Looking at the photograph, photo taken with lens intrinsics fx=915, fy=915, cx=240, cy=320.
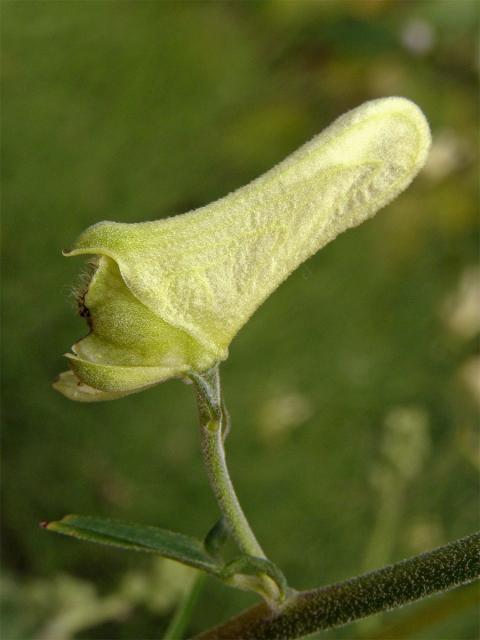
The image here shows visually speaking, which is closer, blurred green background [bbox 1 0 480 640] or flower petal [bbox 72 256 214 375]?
flower petal [bbox 72 256 214 375]

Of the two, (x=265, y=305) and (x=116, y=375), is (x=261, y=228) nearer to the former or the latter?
(x=116, y=375)

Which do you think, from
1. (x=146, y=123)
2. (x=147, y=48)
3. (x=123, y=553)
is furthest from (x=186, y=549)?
(x=147, y=48)

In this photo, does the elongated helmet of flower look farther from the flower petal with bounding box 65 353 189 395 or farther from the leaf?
the leaf

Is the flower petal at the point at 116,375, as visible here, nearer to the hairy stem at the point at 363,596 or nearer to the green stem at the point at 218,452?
the green stem at the point at 218,452

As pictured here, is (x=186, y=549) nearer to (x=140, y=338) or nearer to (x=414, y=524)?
(x=140, y=338)

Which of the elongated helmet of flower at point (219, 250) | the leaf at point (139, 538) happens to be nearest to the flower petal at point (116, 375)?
the elongated helmet of flower at point (219, 250)

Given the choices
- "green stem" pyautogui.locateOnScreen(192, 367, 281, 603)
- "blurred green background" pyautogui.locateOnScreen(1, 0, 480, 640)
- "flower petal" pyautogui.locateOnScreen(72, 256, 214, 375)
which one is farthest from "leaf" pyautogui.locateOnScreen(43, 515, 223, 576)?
"blurred green background" pyautogui.locateOnScreen(1, 0, 480, 640)
